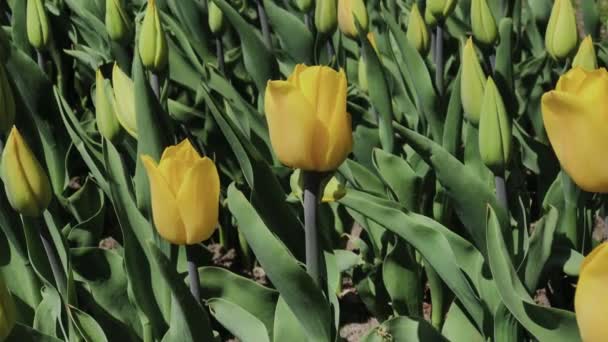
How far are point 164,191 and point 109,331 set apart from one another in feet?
1.61

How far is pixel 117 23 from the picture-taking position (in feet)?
6.17

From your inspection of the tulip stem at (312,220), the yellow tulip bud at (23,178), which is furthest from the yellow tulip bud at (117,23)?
the tulip stem at (312,220)

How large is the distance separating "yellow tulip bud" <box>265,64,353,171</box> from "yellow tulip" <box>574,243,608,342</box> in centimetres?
34

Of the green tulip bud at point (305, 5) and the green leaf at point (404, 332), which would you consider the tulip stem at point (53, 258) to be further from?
the green tulip bud at point (305, 5)

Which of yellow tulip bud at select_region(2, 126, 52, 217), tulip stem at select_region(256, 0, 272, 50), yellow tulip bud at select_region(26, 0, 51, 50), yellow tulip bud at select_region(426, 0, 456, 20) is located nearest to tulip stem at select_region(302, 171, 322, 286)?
yellow tulip bud at select_region(2, 126, 52, 217)

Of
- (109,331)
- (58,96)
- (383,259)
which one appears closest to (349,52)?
(383,259)

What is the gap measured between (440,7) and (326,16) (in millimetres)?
246

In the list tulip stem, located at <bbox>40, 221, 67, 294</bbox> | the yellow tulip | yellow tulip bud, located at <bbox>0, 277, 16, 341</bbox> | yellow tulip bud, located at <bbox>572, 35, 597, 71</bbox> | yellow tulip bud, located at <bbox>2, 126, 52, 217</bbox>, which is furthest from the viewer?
yellow tulip bud, located at <bbox>572, 35, 597, 71</bbox>

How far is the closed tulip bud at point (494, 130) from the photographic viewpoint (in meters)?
1.36

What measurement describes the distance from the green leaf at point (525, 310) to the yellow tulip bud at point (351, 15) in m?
0.74

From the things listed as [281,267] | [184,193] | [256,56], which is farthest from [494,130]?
[256,56]

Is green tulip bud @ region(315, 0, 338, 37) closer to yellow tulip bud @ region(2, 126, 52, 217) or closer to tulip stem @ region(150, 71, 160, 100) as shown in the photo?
tulip stem @ region(150, 71, 160, 100)

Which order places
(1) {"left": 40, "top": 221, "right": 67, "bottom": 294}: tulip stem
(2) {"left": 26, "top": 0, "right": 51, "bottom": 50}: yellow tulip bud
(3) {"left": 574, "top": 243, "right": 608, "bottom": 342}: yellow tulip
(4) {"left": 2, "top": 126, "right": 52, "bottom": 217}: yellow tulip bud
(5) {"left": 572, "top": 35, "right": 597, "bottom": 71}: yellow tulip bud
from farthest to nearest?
(2) {"left": 26, "top": 0, "right": 51, "bottom": 50}: yellow tulip bud
(5) {"left": 572, "top": 35, "right": 597, "bottom": 71}: yellow tulip bud
(1) {"left": 40, "top": 221, "right": 67, "bottom": 294}: tulip stem
(4) {"left": 2, "top": 126, "right": 52, "bottom": 217}: yellow tulip bud
(3) {"left": 574, "top": 243, "right": 608, "bottom": 342}: yellow tulip

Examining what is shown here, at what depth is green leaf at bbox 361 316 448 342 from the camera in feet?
4.46
